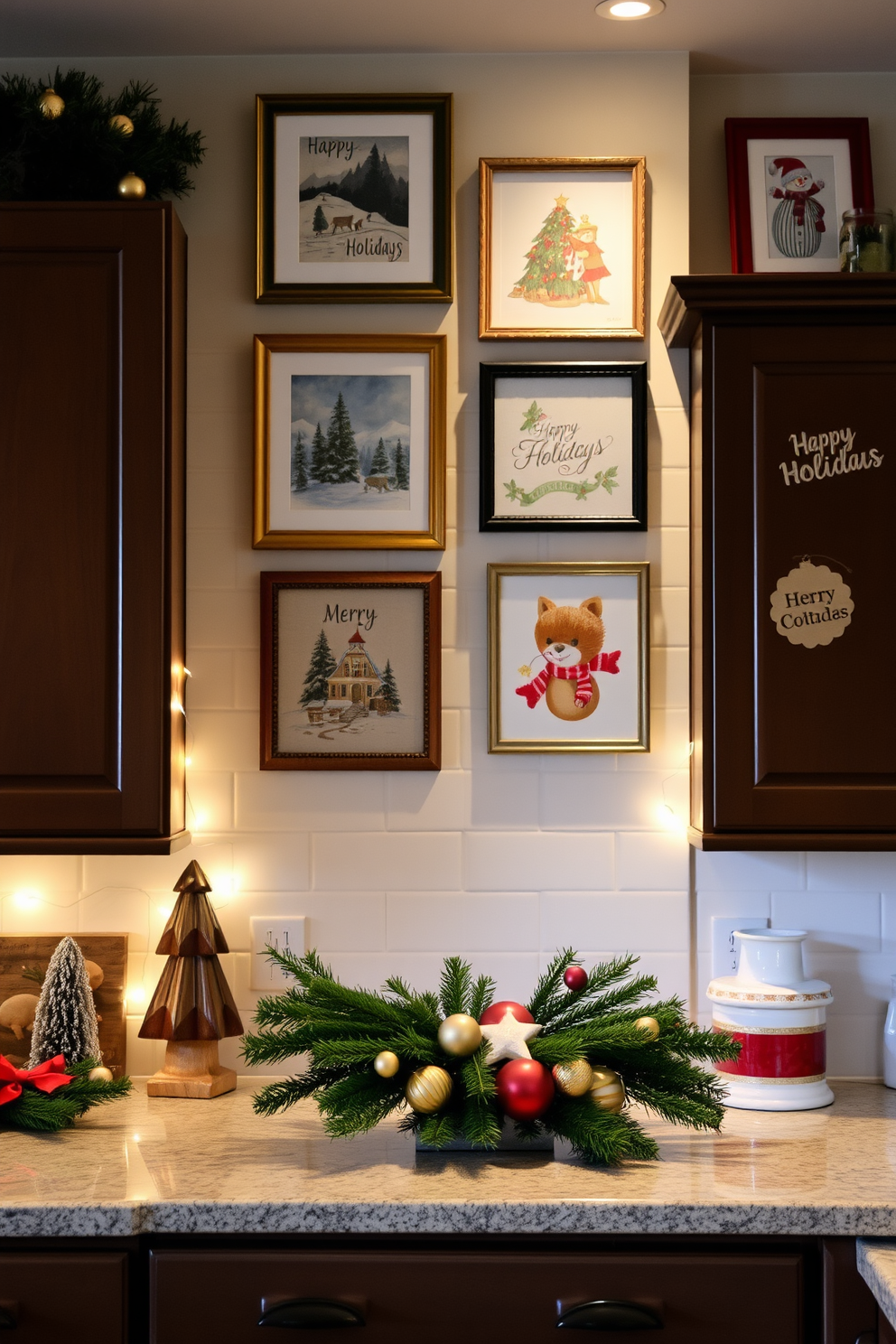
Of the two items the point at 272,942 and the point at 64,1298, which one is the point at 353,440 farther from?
the point at 64,1298

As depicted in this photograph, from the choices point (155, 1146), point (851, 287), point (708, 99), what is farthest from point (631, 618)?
point (155, 1146)

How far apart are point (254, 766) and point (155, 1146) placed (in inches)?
25.2

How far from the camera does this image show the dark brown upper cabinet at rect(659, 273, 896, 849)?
70.6 inches

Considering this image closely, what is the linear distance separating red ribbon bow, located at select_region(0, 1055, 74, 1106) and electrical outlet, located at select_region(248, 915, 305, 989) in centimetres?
37

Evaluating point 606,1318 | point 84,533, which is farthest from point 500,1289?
point 84,533

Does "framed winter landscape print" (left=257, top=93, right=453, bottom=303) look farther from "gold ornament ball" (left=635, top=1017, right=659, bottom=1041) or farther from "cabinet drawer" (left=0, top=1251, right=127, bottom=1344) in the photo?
"cabinet drawer" (left=0, top=1251, right=127, bottom=1344)

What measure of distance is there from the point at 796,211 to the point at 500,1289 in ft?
5.82

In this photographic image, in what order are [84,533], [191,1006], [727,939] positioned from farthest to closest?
[727,939], [191,1006], [84,533]

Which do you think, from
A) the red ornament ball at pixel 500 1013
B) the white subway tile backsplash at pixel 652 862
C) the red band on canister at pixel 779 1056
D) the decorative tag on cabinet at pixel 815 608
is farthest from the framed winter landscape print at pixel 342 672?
the red band on canister at pixel 779 1056

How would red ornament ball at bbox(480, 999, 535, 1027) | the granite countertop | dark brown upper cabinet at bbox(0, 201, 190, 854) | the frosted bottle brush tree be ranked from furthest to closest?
the frosted bottle brush tree
dark brown upper cabinet at bbox(0, 201, 190, 854)
red ornament ball at bbox(480, 999, 535, 1027)
the granite countertop

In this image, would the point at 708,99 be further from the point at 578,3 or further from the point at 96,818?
the point at 96,818

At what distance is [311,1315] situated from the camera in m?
1.45

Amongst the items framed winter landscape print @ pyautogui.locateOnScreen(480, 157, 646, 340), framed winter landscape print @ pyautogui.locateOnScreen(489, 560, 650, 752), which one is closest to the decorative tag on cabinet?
framed winter landscape print @ pyautogui.locateOnScreen(489, 560, 650, 752)

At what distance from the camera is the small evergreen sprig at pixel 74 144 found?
1.87 m
